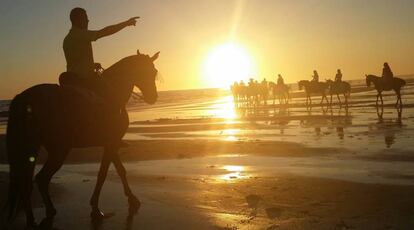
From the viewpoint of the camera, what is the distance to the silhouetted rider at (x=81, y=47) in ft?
23.9

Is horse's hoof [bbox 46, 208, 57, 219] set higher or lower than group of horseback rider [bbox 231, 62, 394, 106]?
lower

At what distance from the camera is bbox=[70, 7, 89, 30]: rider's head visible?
7445 mm

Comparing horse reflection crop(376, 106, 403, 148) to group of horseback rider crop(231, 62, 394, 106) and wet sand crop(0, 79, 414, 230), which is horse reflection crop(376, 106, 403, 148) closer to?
wet sand crop(0, 79, 414, 230)

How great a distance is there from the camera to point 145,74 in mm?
8414

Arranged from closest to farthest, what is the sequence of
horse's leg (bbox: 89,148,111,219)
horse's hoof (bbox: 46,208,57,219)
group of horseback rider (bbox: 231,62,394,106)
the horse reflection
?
horse's hoof (bbox: 46,208,57,219) < horse's leg (bbox: 89,148,111,219) < the horse reflection < group of horseback rider (bbox: 231,62,394,106)

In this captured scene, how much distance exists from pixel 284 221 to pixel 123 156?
914cm

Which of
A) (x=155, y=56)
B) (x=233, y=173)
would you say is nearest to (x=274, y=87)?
(x=233, y=173)

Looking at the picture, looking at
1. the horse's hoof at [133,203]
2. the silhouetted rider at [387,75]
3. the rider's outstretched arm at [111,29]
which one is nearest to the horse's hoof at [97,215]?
the horse's hoof at [133,203]

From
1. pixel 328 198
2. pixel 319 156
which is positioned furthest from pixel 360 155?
pixel 328 198

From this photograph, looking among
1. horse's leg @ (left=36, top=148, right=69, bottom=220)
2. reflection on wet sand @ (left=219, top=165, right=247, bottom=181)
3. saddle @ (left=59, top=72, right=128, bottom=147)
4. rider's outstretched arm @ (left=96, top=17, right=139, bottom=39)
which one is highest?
rider's outstretched arm @ (left=96, top=17, right=139, bottom=39)

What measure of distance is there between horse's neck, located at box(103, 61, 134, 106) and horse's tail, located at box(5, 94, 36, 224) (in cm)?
172

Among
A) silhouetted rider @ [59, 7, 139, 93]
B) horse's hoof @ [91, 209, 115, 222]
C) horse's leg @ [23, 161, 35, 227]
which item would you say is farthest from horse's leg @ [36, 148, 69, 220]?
silhouetted rider @ [59, 7, 139, 93]

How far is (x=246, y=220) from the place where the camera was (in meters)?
6.49

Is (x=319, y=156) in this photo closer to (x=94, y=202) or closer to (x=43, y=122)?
(x=94, y=202)
